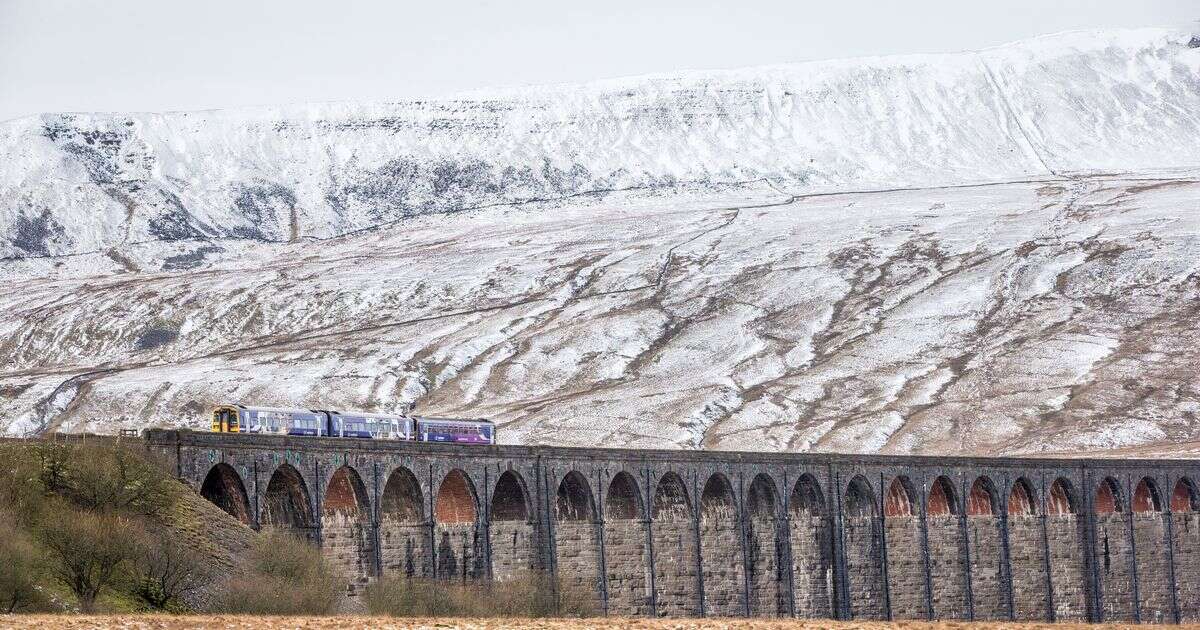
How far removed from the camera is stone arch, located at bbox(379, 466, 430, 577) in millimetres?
52500

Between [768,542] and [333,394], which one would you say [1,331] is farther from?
[768,542]

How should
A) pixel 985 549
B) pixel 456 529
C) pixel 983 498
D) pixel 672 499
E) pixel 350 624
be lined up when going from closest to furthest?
pixel 350 624
pixel 456 529
pixel 672 499
pixel 985 549
pixel 983 498

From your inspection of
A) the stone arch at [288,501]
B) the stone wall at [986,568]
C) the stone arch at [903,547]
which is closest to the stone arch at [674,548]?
the stone arch at [903,547]

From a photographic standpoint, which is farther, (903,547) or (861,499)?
(903,547)

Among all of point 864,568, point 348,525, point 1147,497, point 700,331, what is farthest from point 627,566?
point 700,331

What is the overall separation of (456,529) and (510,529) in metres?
2.70

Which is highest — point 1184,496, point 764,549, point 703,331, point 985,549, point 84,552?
point 703,331

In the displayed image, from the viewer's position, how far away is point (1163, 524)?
85.8 m

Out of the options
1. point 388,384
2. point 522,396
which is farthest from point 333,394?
point 522,396

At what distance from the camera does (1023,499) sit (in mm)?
81688

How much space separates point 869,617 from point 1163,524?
68.8ft

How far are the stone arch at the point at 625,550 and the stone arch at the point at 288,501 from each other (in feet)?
45.0

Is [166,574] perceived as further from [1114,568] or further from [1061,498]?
[1114,568]

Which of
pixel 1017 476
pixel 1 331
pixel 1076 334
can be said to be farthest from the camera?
pixel 1 331
